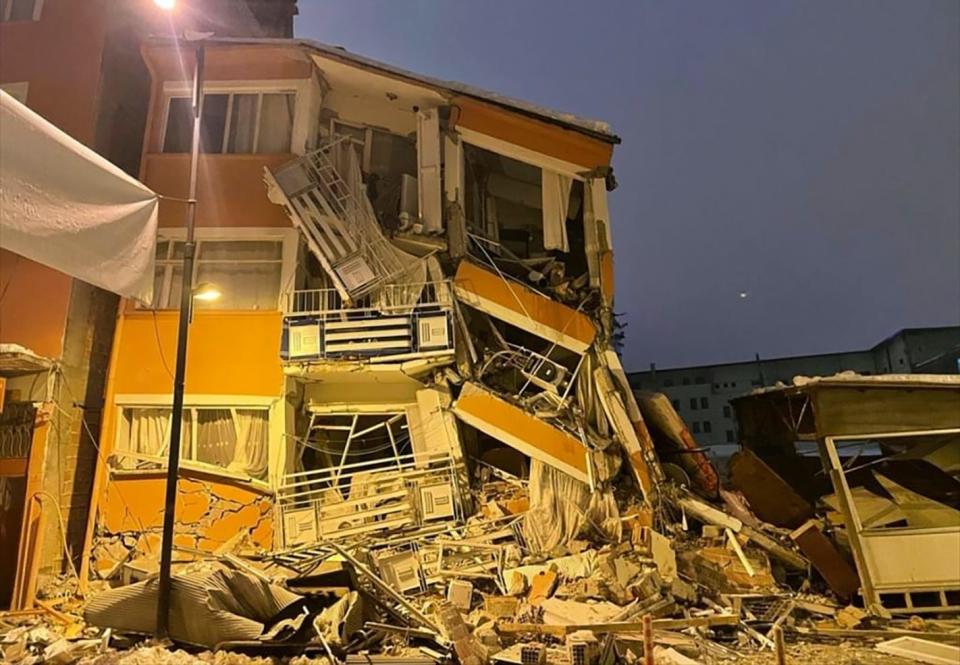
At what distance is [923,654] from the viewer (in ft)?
21.6

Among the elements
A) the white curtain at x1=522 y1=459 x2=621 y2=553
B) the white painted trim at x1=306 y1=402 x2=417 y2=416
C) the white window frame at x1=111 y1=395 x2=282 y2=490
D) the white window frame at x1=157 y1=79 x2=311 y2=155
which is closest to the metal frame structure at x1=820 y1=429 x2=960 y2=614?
the white curtain at x1=522 y1=459 x2=621 y2=553

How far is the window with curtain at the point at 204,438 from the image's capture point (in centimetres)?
1037

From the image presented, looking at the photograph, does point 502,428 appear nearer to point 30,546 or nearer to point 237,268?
point 237,268

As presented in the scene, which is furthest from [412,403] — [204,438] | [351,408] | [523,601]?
[523,601]

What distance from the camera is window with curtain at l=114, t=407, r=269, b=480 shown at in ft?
34.0

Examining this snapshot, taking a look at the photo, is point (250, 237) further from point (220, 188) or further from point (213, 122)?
point (213, 122)

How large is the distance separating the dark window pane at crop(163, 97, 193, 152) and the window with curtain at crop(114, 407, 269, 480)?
215 inches

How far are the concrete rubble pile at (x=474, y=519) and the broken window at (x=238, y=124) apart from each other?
1.25 metres

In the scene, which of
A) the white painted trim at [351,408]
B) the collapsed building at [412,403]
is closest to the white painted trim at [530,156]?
the collapsed building at [412,403]

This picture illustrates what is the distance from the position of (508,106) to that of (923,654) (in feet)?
34.2

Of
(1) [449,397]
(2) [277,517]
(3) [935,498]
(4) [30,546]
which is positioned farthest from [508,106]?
(4) [30,546]

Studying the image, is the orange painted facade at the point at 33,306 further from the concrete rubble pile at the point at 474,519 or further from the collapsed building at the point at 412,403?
the concrete rubble pile at the point at 474,519

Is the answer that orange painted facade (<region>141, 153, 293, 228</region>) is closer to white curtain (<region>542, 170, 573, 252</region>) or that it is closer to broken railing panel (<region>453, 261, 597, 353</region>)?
broken railing panel (<region>453, 261, 597, 353</region>)

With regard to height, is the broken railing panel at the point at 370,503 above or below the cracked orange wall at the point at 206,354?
below
